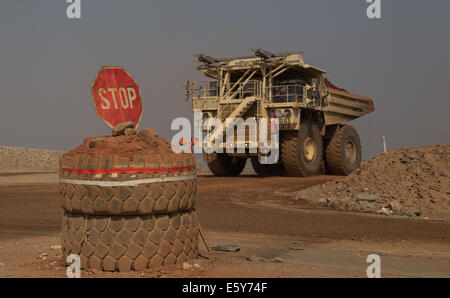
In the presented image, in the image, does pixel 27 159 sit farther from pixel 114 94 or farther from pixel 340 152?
pixel 114 94

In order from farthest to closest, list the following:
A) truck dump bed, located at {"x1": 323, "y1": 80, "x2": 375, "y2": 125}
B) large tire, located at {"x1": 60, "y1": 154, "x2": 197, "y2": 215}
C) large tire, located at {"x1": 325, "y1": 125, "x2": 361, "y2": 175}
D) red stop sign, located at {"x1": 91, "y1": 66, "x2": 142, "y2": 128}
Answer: large tire, located at {"x1": 325, "y1": 125, "x2": 361, "y2": 175}
truck dump bed, located at {"x1": 323, "y1": 80, "x2": 375, "y2": 125}
red stop sign, located at {"x1": 91, "y1": 66, "x2": 142, "y2": 128}
large tire, located at {"x1": 60, "y1": 154, "x2": 197, "y2": 215}

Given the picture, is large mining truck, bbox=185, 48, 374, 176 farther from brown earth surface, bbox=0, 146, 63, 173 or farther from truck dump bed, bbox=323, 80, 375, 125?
brown earth surface, bbox=0, 146, 63, 173

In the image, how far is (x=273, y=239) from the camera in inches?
336

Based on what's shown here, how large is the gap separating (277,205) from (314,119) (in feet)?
33.1

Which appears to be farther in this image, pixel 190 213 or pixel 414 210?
pixel 414 210

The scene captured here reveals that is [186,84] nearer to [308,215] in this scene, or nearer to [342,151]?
[342,151]

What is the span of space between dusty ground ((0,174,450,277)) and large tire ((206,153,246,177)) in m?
6.03

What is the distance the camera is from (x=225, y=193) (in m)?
15.6

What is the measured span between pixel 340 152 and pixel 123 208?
20.0 meters

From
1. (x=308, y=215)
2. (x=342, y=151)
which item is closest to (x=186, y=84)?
(x=342, y=151)

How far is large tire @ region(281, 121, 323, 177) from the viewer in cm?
1998

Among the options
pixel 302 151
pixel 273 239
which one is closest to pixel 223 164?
pixel 302 151

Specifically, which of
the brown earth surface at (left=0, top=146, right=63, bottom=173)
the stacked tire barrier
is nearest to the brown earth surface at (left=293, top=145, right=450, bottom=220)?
the stacked tire barrier
